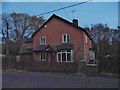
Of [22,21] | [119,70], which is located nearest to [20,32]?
[22,21]

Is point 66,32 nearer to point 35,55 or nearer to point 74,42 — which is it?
point 74,42

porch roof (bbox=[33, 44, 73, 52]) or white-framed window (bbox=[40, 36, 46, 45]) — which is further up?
white-framed window (bbox=[40, 36, 46, 45])

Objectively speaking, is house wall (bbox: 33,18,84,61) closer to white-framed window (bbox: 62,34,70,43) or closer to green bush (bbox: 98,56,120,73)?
white-framed window (bbox: 62,34,70,43)

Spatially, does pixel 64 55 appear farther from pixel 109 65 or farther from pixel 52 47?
pixel 109 65

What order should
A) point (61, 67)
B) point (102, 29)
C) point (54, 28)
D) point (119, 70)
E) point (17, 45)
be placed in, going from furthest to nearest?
point (102, 29)
point (17, 45)
point (54, 28)
point (61, 67)
point (119, 70)

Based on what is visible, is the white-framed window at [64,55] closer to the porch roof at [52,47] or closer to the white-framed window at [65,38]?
the porch roof at [52,47]

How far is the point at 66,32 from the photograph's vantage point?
4131 centimetres

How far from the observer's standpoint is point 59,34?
41.8 m

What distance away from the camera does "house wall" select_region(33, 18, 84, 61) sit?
40.3 meters

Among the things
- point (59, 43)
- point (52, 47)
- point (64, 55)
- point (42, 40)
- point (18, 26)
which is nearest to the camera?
point (64, 55)

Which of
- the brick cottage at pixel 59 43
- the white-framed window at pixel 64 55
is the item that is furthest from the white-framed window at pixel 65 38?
the white-framed window at pixel 64 55

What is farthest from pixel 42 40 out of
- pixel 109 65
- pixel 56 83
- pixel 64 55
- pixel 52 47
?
pixel 56 83

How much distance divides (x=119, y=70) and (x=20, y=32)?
40014mm

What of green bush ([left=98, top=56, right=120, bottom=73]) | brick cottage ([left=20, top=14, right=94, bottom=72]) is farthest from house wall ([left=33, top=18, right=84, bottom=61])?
green bush ([left=98, top=56, right=120, bottom=73])
